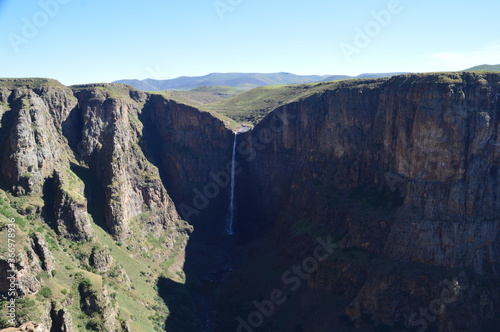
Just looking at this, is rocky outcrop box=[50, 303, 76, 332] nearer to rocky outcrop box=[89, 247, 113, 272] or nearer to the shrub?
the shrub

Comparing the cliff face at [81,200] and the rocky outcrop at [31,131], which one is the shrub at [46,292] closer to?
the cliff face at [81,200]

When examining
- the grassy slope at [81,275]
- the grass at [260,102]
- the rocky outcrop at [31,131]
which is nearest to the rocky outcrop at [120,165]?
the rocky outcrop at [31,131]

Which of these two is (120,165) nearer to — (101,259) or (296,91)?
(101,259)

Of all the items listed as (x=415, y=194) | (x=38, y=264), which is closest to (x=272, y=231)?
(x=415, y=194)

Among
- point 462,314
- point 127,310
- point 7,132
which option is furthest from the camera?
point 7,132

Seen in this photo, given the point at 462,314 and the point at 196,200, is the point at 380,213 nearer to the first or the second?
the point at 462,314

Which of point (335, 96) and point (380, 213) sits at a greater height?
point (335, 96)

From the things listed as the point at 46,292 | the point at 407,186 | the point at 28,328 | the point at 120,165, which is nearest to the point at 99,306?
the point at 46,292

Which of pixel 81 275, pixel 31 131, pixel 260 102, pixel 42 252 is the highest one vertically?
pixel 260 102
